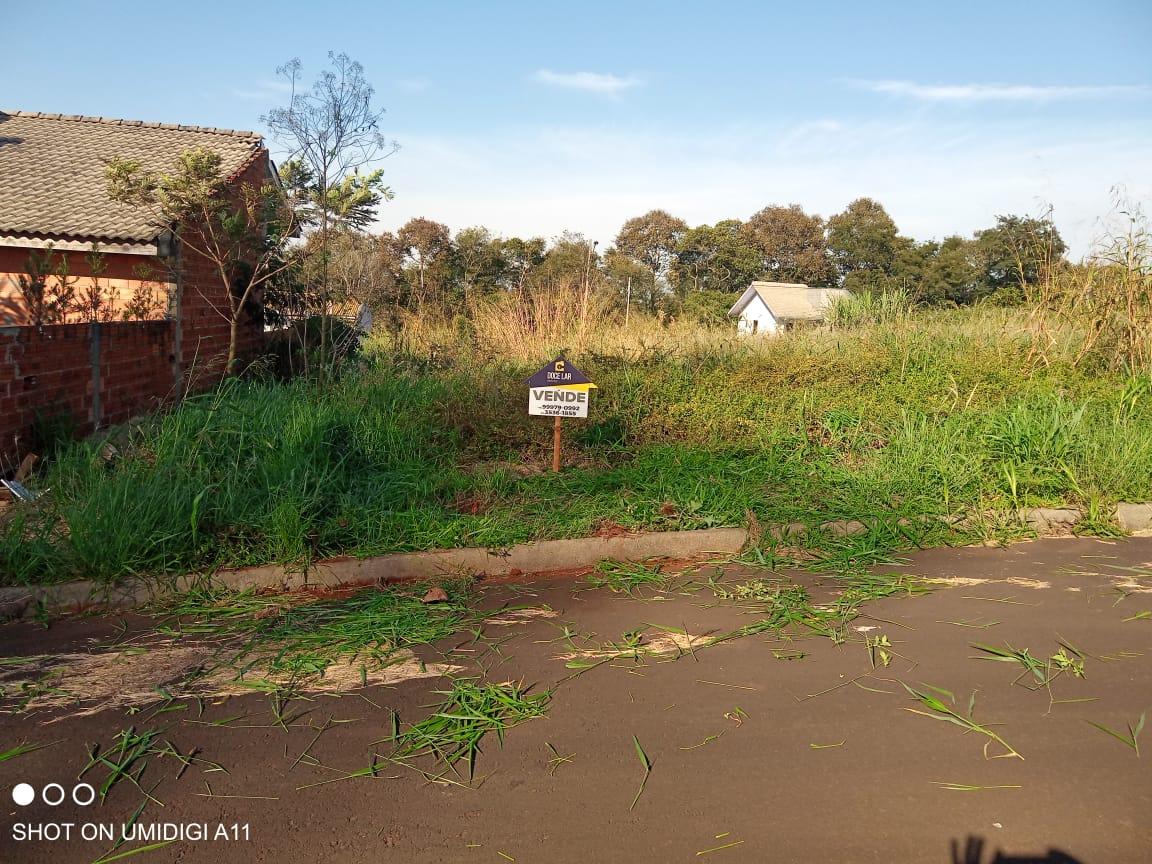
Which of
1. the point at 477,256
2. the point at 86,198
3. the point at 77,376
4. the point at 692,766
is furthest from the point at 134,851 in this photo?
the point at 477,256

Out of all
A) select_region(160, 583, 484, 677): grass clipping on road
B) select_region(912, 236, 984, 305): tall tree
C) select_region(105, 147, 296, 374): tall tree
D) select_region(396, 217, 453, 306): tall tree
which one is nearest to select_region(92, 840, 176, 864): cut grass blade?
select_region(160, 583, 484, 677): grass clipping on road

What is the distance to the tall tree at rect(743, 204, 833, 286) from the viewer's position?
4894cm

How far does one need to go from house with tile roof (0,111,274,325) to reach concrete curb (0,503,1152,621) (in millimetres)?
7024

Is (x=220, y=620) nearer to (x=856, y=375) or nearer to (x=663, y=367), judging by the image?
(x=663, y=367)

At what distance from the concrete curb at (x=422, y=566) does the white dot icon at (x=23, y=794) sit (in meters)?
2.05

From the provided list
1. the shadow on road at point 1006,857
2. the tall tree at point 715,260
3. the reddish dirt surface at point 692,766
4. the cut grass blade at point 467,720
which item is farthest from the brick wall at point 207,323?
the tall tree at point 715,260

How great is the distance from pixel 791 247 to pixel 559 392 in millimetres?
45271

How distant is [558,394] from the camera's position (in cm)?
732

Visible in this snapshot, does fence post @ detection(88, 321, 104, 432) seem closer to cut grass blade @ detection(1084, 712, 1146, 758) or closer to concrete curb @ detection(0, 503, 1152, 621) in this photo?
concrete curb @ detection(0, 503, 1152, 621)

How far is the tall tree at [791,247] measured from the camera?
4894 cm

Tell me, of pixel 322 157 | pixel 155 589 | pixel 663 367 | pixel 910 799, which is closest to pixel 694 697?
pixel 910 799

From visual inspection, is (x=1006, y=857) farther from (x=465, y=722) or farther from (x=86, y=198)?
(x=86, y=198)

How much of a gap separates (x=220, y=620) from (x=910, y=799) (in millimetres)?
3529

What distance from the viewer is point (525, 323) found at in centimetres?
1259
